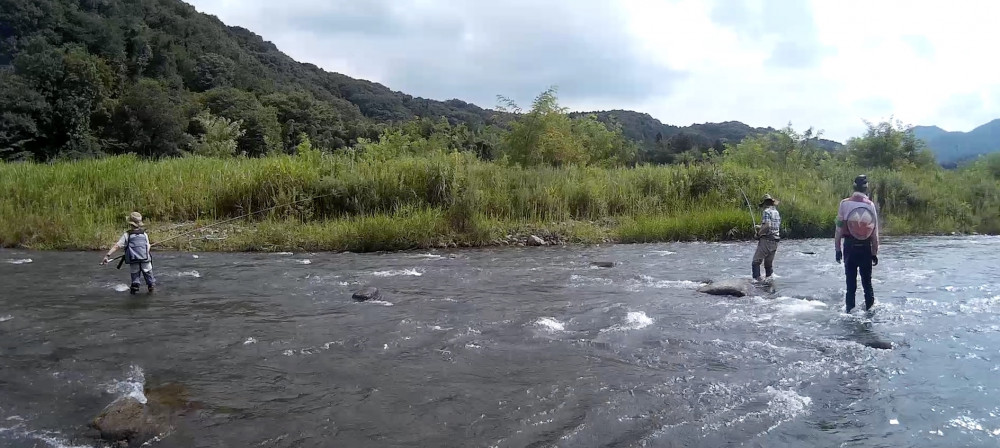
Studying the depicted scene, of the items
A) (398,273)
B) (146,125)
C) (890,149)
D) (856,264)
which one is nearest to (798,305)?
(856,264)

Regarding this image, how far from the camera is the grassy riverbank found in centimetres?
1630

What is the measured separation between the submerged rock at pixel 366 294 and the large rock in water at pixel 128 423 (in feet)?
15.3

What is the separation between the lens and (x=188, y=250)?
1543 centimetres

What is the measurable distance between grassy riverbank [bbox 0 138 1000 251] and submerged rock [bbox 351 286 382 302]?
6243mm

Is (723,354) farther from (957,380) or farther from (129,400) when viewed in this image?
(129,400)

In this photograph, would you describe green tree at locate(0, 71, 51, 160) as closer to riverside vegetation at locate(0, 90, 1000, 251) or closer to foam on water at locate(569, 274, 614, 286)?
riverside vegetation at locate(0, 90, 1000, 251)

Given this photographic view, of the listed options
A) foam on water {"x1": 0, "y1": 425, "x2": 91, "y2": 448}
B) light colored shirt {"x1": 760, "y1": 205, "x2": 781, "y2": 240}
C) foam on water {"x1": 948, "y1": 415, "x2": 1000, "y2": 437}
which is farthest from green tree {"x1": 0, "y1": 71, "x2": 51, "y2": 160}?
foam on water {"x1": 948, "y1": 415, "x2": 1000, "y2": 437}

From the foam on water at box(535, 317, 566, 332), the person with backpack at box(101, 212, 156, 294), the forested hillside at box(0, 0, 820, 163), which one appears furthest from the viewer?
the forested hillside at box(0, 0, 820, 163)

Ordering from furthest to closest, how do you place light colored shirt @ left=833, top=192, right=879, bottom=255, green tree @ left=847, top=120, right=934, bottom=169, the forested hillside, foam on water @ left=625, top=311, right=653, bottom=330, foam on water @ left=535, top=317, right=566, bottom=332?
the forested hillside < green tree @ left=847, top=120, right=934, bottom=169 < light colored shirt @ left=833, top=192, right=879, bottom=255 < foam on water @ left=625, top=311, right=653, bottom=330 < foam on water @ left=535, top=317, right=566, bottom=332

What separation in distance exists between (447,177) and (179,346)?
12426mm

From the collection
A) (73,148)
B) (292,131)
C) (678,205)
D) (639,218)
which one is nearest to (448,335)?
(639,218)

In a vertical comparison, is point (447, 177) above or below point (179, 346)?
above

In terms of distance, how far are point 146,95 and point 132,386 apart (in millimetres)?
61568

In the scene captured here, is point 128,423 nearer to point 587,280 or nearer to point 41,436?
point 41,436
